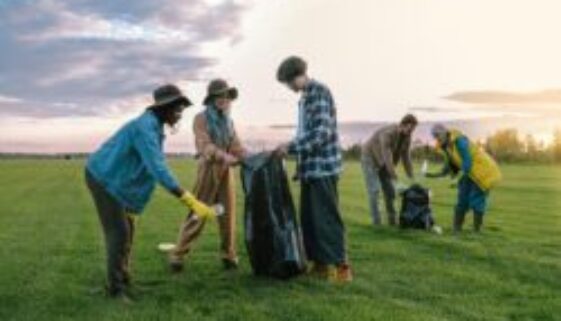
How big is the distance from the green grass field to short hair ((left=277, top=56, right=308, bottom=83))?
2.15 m

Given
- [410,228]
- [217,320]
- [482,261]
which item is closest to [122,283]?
[217,320]

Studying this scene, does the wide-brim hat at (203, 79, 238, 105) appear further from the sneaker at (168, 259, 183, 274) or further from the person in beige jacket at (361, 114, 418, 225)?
the person in beige jacket at (361, 114, 418, 225)

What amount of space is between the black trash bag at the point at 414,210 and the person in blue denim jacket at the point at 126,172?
26.4 ft

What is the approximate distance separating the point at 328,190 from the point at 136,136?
93.0 inches

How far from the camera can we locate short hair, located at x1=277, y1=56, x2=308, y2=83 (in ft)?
34.6

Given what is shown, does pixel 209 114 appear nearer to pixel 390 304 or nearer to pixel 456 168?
pixel 390 304

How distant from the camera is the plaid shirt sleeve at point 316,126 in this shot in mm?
10633

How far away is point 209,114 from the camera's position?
450 inches

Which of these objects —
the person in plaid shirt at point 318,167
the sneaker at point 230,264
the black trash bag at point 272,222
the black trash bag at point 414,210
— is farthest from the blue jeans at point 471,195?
the black trash bag at point 272,222

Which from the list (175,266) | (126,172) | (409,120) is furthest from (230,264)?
(409,120)

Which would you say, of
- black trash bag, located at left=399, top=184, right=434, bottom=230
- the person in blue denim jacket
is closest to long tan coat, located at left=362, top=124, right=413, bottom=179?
black trash bag, located at left=399, top=184, right=434, bottom=230

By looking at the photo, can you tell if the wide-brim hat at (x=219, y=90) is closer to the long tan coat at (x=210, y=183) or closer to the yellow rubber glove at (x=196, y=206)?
the long tan coat at (x=210, y=183)

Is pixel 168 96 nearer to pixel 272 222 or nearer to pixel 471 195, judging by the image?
pixel 272 222

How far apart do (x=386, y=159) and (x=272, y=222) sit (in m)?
6.45
